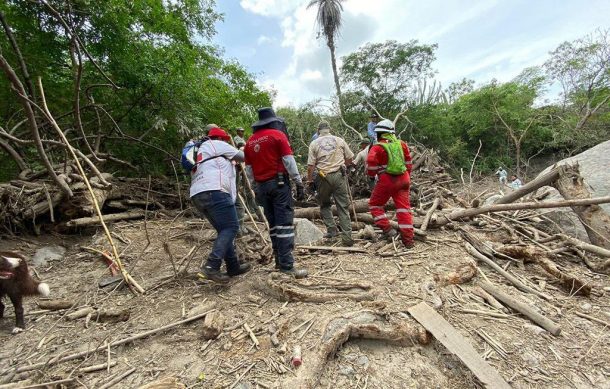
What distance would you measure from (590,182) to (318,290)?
18.0ft

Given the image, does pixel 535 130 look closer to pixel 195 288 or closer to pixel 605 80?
pixel 605 80

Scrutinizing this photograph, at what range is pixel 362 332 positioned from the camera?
262 centimetres

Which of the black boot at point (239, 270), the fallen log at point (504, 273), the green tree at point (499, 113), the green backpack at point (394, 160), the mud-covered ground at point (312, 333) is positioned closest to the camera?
the mud-covered ground at point (312, 333)

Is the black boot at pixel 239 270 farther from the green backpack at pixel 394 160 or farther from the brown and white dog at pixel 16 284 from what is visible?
the green backpack at pixel 394 160

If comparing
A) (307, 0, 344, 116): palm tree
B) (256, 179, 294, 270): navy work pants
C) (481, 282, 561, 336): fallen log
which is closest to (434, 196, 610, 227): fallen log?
(481, 282, 561, 336): fallen log

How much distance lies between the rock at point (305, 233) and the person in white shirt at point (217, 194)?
5.64 ft

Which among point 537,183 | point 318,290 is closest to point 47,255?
point 318,290

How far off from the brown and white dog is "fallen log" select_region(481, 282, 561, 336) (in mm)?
4977

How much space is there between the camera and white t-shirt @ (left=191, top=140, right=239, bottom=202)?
3406mm

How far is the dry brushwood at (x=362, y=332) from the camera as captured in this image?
2.41m


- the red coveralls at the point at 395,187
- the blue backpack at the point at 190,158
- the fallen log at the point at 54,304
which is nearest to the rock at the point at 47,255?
the fallen log at the point at 54,304

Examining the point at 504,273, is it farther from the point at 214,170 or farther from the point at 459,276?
the point at 214,170

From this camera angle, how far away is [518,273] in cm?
391

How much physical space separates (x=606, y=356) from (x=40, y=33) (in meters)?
9.93
